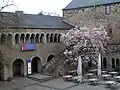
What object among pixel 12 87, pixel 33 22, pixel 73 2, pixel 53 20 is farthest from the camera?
pixel 73 2

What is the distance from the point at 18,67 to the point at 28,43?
13.0 ft

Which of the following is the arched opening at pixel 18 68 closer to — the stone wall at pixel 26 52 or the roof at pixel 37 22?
the stone wall at pixel 26 52

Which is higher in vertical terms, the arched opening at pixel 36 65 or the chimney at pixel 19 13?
the chimney at pixel 19 13

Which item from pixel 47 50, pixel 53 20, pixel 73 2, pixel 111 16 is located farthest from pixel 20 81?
pixel 73 2

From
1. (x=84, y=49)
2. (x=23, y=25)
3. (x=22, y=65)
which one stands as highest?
(x=23, y=25)

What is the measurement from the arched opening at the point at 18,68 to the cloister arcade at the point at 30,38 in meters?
3.09

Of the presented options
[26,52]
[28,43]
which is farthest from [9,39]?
[26,52]

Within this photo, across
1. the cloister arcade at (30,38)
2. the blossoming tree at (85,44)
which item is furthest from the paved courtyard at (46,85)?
the cloister arcade at (30,38)

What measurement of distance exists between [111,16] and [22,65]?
15083 mm

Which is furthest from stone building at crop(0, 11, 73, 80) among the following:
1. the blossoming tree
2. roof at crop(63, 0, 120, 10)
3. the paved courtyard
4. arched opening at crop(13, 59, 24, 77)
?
roof at crop(63, 0, 120, 10)

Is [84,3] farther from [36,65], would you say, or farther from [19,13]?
[36,65]

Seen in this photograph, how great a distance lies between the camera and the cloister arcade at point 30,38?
99.1 feet

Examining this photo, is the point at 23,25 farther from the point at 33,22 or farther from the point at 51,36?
the point at 51,36

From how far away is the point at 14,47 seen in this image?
30578 millimetres
